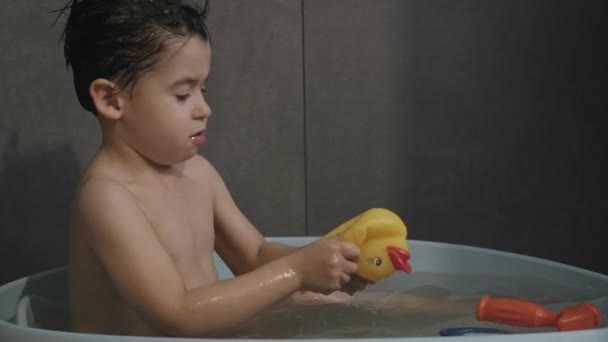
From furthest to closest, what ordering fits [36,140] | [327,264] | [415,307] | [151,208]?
[36,140]
[415,307]
[151,208]
[327,264]

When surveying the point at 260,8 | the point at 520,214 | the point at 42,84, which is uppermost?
the point at 260,8

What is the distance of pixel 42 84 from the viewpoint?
152 cm

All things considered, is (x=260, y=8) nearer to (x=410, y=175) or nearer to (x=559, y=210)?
(x=410, y=175)

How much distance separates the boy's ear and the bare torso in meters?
0.06

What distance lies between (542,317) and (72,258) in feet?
1.62

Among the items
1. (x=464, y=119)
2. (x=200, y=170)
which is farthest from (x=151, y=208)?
(x=464, y=119)

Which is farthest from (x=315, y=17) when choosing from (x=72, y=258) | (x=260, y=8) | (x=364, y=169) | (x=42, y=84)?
(x=72, y=258)

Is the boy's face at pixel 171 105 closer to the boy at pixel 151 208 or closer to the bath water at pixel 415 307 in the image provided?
the boy at pixel 151 208

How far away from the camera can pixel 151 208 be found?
3.41 feet

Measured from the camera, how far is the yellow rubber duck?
3.12 feet

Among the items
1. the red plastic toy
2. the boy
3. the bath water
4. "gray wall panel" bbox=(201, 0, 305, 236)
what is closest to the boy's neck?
the boy

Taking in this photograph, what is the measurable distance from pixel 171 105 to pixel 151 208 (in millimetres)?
112

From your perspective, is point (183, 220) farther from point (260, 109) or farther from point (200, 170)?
point (260, 109)

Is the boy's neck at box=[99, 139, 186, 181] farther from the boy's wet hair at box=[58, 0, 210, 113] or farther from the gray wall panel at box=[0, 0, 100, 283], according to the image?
the gray wall panel at box=[0, 0, 100, 283]
